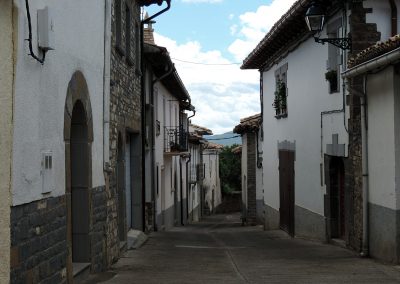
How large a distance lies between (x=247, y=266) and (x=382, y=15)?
5.23m

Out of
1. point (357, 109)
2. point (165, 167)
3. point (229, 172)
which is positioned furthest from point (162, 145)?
point (229, 172)

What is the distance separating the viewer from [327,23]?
1356 cm

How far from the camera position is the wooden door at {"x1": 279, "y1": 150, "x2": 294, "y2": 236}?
17.8 m

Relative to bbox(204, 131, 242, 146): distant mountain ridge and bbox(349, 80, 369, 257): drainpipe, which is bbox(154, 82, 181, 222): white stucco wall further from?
bbox(204, 131, 242, 146): distant mountain ridge

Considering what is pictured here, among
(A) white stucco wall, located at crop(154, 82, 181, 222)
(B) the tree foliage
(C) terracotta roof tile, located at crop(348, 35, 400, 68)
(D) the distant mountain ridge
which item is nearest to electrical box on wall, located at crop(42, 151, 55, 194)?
(C) terracotta roof tile, located at crop(348, 35, 400, 68)

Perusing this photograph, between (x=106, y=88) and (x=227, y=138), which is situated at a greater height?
(x=227, y=138)

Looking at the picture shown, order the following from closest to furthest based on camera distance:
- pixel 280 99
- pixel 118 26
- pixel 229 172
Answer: pixel 118 26, pixel 280 99, pixel 229 172

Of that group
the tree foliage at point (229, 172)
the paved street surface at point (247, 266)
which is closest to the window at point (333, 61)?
the paved street surface at point (247, 266)

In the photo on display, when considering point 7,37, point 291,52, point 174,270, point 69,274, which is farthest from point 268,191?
point 7,37

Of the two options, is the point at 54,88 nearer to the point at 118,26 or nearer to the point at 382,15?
the point at 118,26

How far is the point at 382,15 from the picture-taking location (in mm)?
11875

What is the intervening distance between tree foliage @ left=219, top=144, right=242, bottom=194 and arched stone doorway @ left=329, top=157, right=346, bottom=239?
42.1 meters

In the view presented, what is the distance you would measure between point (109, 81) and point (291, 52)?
8.39m

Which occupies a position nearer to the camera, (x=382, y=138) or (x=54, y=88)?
(x=54, y=88)
